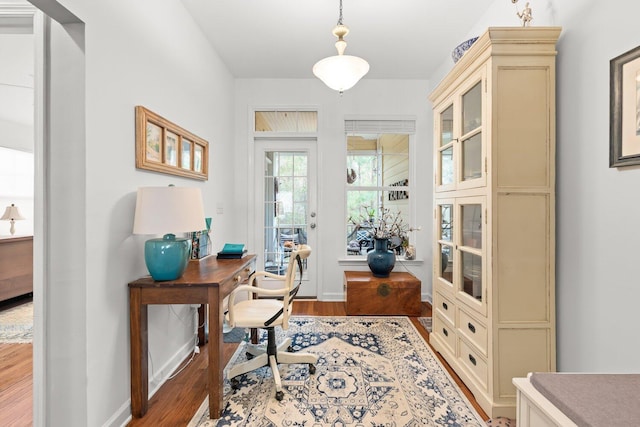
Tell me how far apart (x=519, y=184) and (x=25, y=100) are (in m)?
5.40

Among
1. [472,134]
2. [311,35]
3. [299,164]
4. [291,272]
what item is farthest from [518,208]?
[299,164]

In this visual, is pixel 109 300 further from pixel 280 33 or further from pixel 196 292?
pixel 280 33

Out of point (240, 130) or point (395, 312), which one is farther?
point (240, 130)

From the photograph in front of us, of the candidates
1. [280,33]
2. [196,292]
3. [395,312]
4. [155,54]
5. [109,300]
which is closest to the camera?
[109,300]

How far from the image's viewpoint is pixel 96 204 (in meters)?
1.50

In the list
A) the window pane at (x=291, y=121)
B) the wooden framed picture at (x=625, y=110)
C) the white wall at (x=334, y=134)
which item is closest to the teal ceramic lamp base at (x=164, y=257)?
the white wall at (x=334, y=134)

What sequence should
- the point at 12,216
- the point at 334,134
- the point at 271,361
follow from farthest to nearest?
the point at 12,216, the point at 334,134, the point at 271,361

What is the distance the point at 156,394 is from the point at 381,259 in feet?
7.65

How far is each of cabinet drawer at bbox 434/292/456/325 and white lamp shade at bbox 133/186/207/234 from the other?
6.15 ft

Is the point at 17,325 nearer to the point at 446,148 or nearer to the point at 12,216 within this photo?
the point at 12,216

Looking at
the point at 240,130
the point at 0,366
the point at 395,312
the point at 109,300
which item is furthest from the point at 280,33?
the point at 0,366

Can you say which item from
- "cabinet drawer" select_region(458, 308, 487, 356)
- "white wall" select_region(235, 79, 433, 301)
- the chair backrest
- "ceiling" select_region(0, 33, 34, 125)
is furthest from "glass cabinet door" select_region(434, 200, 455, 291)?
"ceiling" select_region(0, 33, 34, 125)

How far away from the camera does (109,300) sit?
1.58 metres

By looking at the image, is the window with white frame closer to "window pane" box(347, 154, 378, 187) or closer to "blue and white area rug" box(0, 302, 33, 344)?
Answer: "window pane" box(347, 154, 378, 187)
